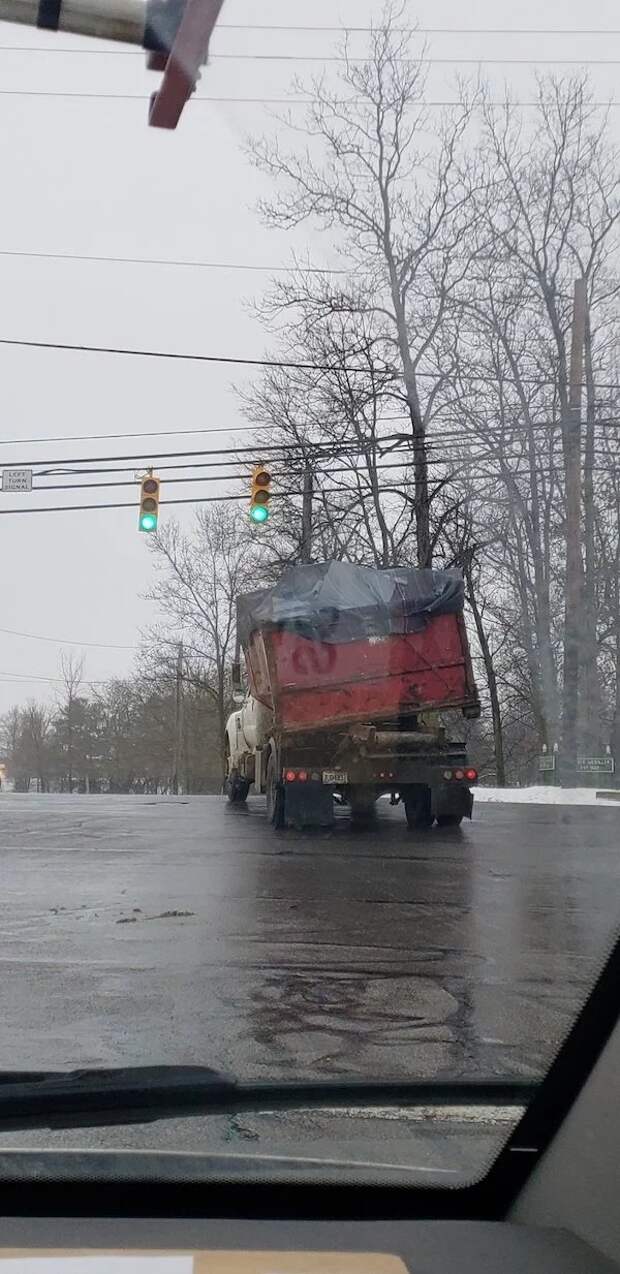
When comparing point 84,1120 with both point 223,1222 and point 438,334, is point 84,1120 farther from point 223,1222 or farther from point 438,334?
point 438,334

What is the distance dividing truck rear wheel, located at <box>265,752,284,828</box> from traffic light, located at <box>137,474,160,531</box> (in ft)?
14.6

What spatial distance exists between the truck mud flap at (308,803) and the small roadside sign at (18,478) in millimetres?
8520

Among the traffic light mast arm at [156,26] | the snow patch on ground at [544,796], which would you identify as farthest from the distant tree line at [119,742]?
the traffic light mast arm at [156,26]

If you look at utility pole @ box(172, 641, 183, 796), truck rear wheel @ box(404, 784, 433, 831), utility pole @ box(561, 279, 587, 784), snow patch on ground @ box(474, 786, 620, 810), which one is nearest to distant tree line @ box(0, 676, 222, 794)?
utility pole @ box(172, 641, 183, 796)

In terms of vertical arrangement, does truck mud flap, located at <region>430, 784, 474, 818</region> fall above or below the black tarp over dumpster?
below

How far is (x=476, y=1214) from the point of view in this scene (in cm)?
236

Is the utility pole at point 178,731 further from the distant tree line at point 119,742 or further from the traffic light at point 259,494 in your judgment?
the traffic light at point 259,494

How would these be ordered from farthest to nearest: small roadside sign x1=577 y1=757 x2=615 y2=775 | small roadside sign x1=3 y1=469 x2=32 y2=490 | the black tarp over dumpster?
small roadside sign x1=3 y1=469 x2=32 y2=490, the black tarp over dumpster, small roadside sign x1=577 y1=757 x2=615 y2=775

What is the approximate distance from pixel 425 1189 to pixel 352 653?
537 inches

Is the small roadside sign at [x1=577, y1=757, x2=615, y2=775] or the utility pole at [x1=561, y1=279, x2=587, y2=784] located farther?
the small roadside sign at [x1=577, y1=757, x2=615, y2=775]

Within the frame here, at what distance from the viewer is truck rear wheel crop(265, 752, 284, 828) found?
1673cm

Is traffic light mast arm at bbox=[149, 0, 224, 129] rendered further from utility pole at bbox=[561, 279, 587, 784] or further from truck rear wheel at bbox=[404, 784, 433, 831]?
Answer: truck rear wheel at bbox=[404, 784, 433, 831]

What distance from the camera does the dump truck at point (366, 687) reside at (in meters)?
16.1

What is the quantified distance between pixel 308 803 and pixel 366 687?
1.75m
